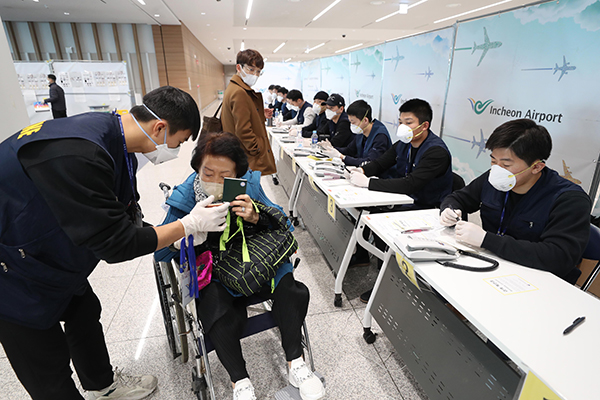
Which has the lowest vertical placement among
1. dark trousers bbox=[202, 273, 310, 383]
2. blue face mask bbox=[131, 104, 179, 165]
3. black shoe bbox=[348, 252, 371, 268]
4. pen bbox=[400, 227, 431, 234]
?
black shoe bbox=[348, 252, 371, 268]

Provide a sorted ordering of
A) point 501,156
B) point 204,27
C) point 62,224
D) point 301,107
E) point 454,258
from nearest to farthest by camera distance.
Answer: point 62,224
point 454,258
point 501,156
point 301,107
point 204,27

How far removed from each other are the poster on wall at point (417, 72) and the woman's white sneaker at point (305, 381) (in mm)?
3375

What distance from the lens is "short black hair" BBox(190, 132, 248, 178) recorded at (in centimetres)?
143

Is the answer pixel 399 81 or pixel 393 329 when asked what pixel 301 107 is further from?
pixel 393 329

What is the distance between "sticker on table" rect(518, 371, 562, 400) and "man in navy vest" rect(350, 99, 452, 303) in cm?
135

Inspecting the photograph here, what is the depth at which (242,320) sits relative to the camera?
1355mm

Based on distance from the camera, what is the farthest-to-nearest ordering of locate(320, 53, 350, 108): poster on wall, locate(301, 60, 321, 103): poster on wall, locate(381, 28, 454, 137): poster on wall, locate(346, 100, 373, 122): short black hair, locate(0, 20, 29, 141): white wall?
locate(301, 60, 321, 103): poster on wall, locate(320, 53, 350, 108): poster on wall, locate(381, 28, 454, 137): poster on wall, locate(346, 100, 373, 122): short black hair, locate(0, 20, 29, 141): white wall

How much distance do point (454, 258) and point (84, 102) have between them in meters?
8.72

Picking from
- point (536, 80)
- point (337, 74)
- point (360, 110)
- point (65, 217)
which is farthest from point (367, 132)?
point (337, 74)

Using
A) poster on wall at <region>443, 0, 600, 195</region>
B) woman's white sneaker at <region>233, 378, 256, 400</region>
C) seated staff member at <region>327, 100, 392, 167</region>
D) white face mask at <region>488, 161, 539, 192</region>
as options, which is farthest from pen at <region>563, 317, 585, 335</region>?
seated staff member at <region>327, 100, 392, 167</region>

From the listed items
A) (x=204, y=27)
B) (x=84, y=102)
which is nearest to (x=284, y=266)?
(x=84, y=102)

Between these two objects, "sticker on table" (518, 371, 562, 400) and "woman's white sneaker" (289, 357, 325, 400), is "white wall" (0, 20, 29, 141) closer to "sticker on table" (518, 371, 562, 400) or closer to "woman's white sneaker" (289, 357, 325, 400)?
"woman's white sneaker" (289, 357, 325, 400)

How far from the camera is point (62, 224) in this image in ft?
2.71

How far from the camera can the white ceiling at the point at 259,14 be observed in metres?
7.07
